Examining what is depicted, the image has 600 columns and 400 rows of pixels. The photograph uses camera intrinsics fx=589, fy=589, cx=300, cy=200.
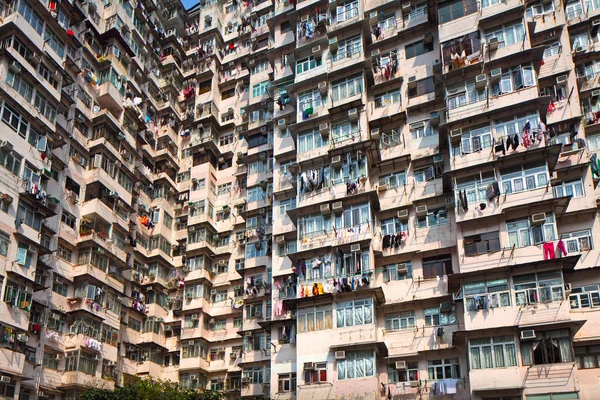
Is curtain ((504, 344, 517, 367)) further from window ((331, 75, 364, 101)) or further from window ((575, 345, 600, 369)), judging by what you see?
window ((331, 75, 364, 101))

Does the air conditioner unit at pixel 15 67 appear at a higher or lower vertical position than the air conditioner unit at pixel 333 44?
lower

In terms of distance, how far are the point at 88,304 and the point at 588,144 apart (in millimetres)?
26527

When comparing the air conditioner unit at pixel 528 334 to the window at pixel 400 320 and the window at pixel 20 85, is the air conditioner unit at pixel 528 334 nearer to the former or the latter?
the window at pixel 400 320

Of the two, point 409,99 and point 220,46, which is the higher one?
point 220,46

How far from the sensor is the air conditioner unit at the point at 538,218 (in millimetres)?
24380

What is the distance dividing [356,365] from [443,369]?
383 cm

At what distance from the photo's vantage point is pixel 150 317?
37312 millimetres

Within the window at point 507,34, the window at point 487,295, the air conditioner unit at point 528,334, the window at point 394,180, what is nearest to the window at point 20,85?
the window at point 394,180

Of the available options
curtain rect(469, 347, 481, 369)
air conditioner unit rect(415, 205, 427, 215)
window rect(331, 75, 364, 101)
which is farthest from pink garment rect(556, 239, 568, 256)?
window rect(331, 75, 364, 101)

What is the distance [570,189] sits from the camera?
1041 inches

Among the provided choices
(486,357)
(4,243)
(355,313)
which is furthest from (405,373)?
(4,243)

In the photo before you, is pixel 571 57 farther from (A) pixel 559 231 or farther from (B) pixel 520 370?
(B) pixel 520 370

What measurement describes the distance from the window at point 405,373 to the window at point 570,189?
9955mm

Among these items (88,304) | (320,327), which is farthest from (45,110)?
(320,327)
